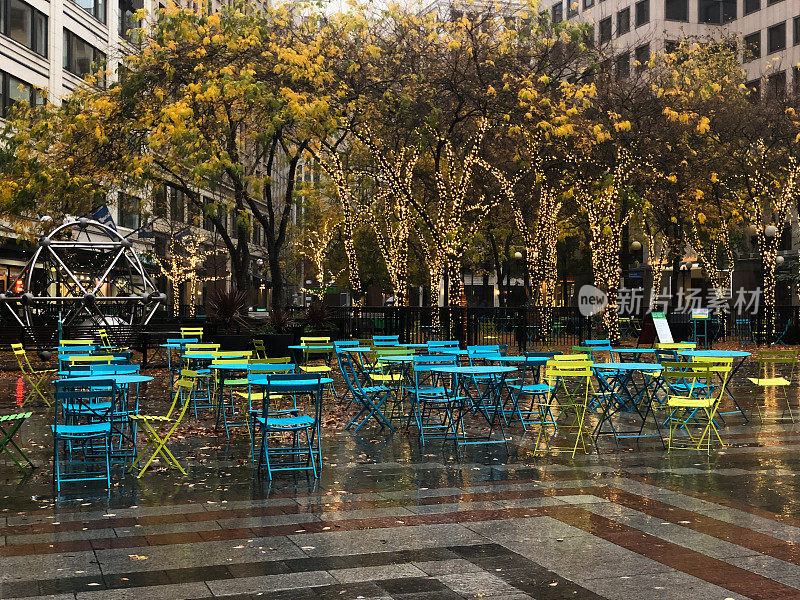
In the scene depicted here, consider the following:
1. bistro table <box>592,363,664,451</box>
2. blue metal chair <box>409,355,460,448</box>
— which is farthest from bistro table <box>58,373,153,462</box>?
bistro table <box>592,363,664,451</box>

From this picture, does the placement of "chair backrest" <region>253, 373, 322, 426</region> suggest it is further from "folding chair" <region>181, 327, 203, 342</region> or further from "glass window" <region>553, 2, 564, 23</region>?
"glass window" <region>553, 2, 564, 23</region>

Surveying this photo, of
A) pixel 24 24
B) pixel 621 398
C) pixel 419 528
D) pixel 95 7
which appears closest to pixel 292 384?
pixel 419 528

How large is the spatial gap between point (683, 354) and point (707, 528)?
8.56 metres

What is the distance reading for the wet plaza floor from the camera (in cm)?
607

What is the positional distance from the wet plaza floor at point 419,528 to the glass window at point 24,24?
109ft

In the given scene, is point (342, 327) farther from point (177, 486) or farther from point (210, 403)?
point (177, 486)

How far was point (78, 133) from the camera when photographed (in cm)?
2542

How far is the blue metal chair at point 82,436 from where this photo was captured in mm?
9117

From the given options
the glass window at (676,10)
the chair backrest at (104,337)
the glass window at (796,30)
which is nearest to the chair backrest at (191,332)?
the chair backrest at (104,337)

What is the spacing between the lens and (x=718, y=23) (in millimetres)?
69312

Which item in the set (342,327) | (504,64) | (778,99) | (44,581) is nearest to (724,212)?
(778,99)

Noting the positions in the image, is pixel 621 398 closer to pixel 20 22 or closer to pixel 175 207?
pixel 20 22

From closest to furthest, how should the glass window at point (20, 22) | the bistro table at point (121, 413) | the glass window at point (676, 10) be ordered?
the bistro table at point (121, 413) → the glass window at point (20, 22) → the glass window at point (676, 10)

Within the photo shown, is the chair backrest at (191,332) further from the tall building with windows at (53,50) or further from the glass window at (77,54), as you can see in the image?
the glass window at (77,54)
